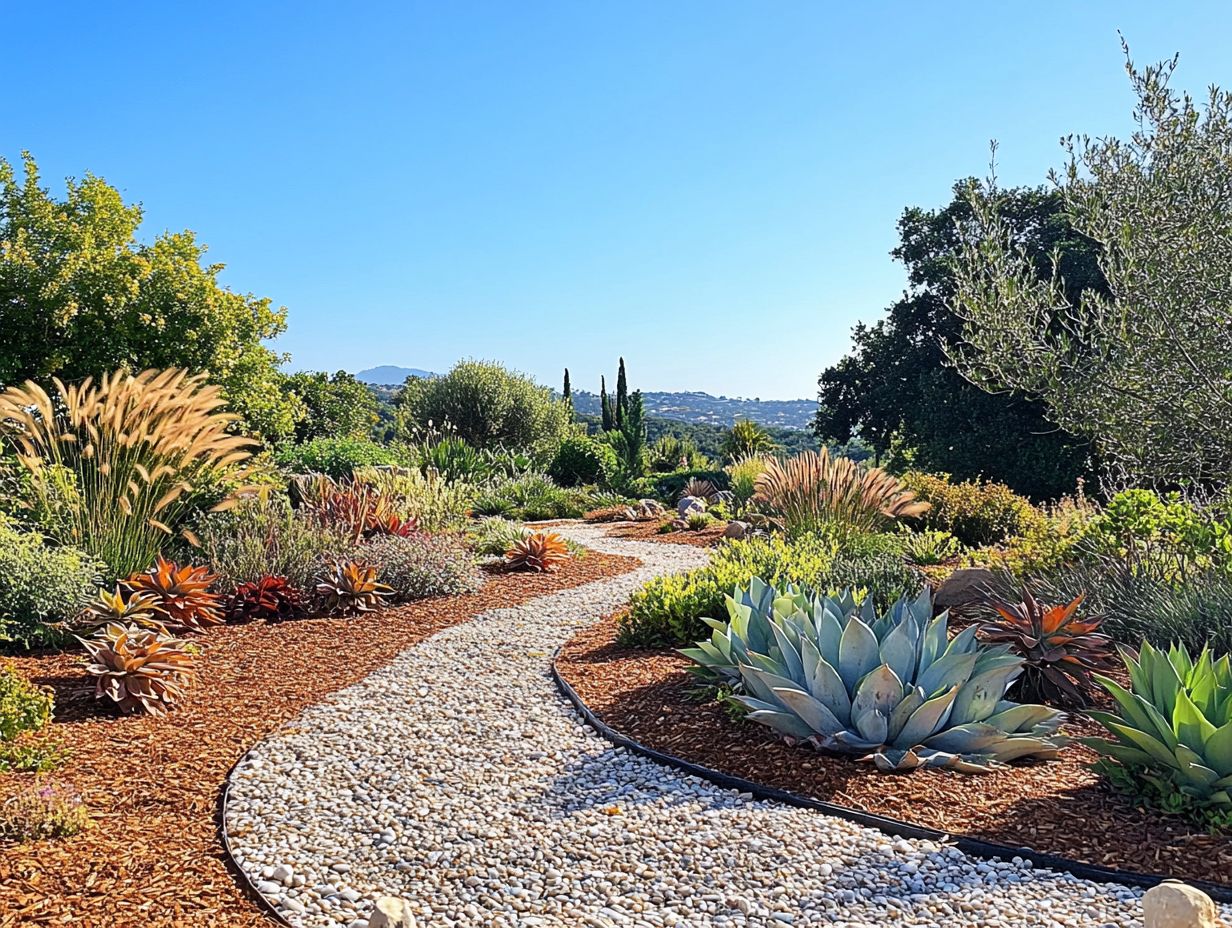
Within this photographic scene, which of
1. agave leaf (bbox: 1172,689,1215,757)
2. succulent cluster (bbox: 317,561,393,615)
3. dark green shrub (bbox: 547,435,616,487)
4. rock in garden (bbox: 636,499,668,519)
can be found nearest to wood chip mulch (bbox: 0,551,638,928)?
succulent cluster (bbox: 317,561,393,615)

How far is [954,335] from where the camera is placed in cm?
2320

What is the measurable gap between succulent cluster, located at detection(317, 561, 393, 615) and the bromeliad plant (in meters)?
5.17

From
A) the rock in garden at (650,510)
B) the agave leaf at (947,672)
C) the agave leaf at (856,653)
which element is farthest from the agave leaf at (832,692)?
the rock in garden at (650,510)

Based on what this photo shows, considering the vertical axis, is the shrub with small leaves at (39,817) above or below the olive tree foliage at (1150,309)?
below

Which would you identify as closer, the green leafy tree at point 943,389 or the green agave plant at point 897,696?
the green agave plant at point 897,696

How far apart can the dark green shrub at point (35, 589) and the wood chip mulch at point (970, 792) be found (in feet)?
13.0

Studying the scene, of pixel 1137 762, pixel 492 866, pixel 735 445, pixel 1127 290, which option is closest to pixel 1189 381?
pixel 1127 290

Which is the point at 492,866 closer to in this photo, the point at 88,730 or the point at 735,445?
the point at 88,730

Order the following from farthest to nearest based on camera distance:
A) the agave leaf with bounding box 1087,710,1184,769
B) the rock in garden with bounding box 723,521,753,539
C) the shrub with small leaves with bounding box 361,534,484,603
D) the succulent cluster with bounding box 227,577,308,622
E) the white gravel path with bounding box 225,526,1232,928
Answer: the rock in garden with bounding box 723,521,753,539 < the shrub with small leaves with bounding box 361,534,484,603 < the succulent cluster with bounding box 227,577,308,622 < the agave leaf with bounding box 1087,710,1184,769 < the white gravel path with bounding box 225,526,1232,928

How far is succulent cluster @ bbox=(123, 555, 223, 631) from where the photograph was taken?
677 centimetres

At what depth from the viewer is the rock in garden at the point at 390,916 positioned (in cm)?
240

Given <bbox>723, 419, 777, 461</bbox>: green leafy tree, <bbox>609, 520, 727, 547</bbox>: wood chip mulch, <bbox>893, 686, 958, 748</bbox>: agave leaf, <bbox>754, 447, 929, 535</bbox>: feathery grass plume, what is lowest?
<bbox>609, 520, 727, 547</bbox>: wood chip mulch

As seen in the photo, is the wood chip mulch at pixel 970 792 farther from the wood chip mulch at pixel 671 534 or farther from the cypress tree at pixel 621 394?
the cypress tree at pixel 621 394

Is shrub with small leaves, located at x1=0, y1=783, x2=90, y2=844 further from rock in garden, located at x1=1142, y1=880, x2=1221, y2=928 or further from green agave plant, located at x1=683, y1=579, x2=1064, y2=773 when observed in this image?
rock in garden, located at x1=1142, y1=880, x2=1221, y2=928
